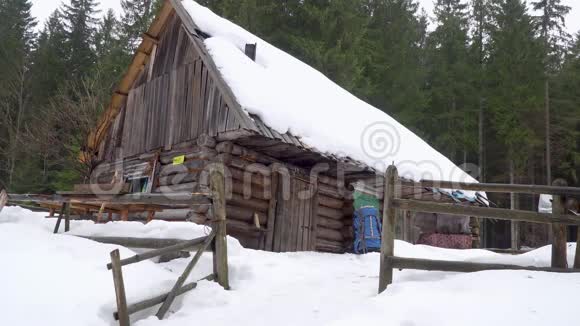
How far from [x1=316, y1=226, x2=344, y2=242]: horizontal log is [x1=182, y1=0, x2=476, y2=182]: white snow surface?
6.46 ft

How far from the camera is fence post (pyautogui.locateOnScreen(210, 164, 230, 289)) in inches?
208

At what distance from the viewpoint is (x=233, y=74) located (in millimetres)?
9836

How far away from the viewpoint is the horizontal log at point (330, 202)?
1138cm

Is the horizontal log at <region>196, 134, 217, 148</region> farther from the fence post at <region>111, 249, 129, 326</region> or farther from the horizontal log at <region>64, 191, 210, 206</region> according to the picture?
the fence post at <region>111, 249, 129, 326</region>

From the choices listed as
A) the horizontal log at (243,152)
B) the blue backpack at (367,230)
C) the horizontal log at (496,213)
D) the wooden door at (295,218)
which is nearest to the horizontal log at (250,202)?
the wooden door at (295,218)

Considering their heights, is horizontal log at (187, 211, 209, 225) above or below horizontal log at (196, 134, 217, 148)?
below

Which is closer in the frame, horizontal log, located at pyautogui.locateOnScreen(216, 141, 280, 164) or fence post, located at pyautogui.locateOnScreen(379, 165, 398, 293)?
fence post, located at pyautogui.locateOnScreen(379, 165, 398, 293)

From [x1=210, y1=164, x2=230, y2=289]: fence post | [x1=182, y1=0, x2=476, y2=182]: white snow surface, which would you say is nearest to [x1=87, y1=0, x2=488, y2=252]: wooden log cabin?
[x1=182, y1=0, x2=476, y2=182]: white snow surface

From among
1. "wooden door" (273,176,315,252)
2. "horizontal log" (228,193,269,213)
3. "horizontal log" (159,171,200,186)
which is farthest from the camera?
"wooden door" (273,176,315,252)

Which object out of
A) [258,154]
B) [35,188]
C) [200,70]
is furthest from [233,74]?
[35,188]

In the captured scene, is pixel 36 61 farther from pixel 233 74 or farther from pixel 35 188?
pixel 233 74

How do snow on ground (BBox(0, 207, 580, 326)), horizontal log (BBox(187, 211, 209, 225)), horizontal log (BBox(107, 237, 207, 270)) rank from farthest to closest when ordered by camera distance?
horizontal log (BBox(187, 211, 209, 225))
horizontal log (BBox(107, 237, 207, 270))
snow on ground (BBox(0, 207, 580, 326))

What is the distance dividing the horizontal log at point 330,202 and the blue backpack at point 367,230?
2.48 ft

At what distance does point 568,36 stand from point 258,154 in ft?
89.3
